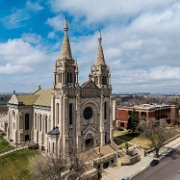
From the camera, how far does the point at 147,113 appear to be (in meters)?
83.6

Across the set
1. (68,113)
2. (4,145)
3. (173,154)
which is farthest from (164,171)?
(4,145)

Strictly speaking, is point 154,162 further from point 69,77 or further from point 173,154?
point 69,77

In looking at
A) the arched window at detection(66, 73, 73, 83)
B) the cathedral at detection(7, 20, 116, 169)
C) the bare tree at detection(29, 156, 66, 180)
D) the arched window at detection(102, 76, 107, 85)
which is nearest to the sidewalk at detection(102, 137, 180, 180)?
the cathedral at detection(7, 20, 116, 169)

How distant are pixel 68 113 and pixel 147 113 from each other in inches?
1624

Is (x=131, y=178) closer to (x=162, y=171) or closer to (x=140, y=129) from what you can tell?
(x=162, y=171)

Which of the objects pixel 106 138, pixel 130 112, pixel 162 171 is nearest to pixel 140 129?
pixel 130 112

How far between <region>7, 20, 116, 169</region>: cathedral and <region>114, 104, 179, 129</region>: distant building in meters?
28.3

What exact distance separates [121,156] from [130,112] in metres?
36.0

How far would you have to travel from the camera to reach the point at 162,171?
47.1 m

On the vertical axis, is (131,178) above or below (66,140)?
below

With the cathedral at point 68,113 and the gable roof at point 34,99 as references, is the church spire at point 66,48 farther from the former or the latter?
the gable roof at point 34,99

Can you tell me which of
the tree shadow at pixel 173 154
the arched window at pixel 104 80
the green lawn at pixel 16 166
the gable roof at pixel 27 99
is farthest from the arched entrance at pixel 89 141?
the gable roof at pixel 27 99

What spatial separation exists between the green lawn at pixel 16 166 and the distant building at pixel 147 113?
4329cm

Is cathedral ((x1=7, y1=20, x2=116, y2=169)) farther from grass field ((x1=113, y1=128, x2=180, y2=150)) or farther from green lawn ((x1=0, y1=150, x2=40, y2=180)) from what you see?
grass field ((x1=113, y1=128, x2=180, y2=150))
